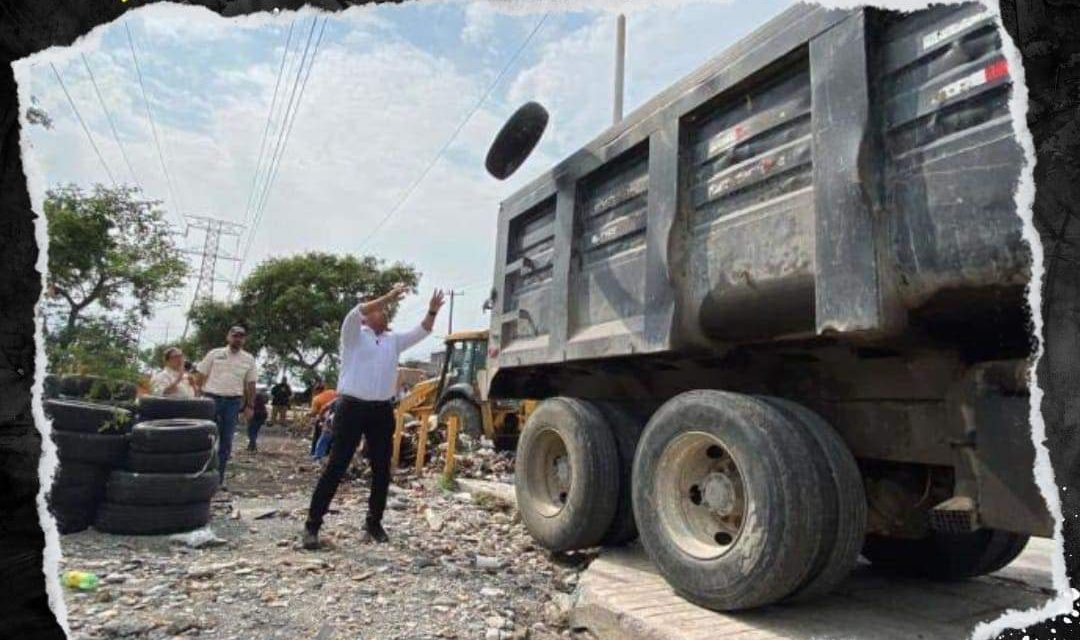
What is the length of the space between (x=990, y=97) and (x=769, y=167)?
88 cm

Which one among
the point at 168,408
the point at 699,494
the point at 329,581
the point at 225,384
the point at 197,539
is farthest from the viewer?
the point at 225,384

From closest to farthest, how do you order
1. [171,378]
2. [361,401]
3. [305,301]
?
[361,401] → [171,378] → [305,301]

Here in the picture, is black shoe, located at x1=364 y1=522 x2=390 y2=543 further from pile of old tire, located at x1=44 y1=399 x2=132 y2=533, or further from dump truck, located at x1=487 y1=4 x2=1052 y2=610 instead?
pile of old tire, located at x1=44 y1=399 x2=132 y2=533

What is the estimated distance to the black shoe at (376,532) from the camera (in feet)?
14.1

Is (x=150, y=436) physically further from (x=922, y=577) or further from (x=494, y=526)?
(x=922, y=577)

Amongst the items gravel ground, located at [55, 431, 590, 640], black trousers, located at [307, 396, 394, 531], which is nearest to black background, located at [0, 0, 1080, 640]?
gravel ground, located at [55, 431, 590, 640]

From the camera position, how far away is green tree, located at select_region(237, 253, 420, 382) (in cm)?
2528

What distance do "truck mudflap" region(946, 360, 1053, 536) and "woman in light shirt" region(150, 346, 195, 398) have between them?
602cm

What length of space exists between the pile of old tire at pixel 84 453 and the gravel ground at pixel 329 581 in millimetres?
148

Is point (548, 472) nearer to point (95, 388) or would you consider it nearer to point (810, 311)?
point (810, 311)

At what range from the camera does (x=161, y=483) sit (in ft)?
13.6

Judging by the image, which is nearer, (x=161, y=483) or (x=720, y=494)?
(x=720, y=494)

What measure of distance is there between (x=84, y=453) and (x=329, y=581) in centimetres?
203

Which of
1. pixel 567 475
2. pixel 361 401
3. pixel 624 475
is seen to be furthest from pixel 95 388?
pixel 624 475
